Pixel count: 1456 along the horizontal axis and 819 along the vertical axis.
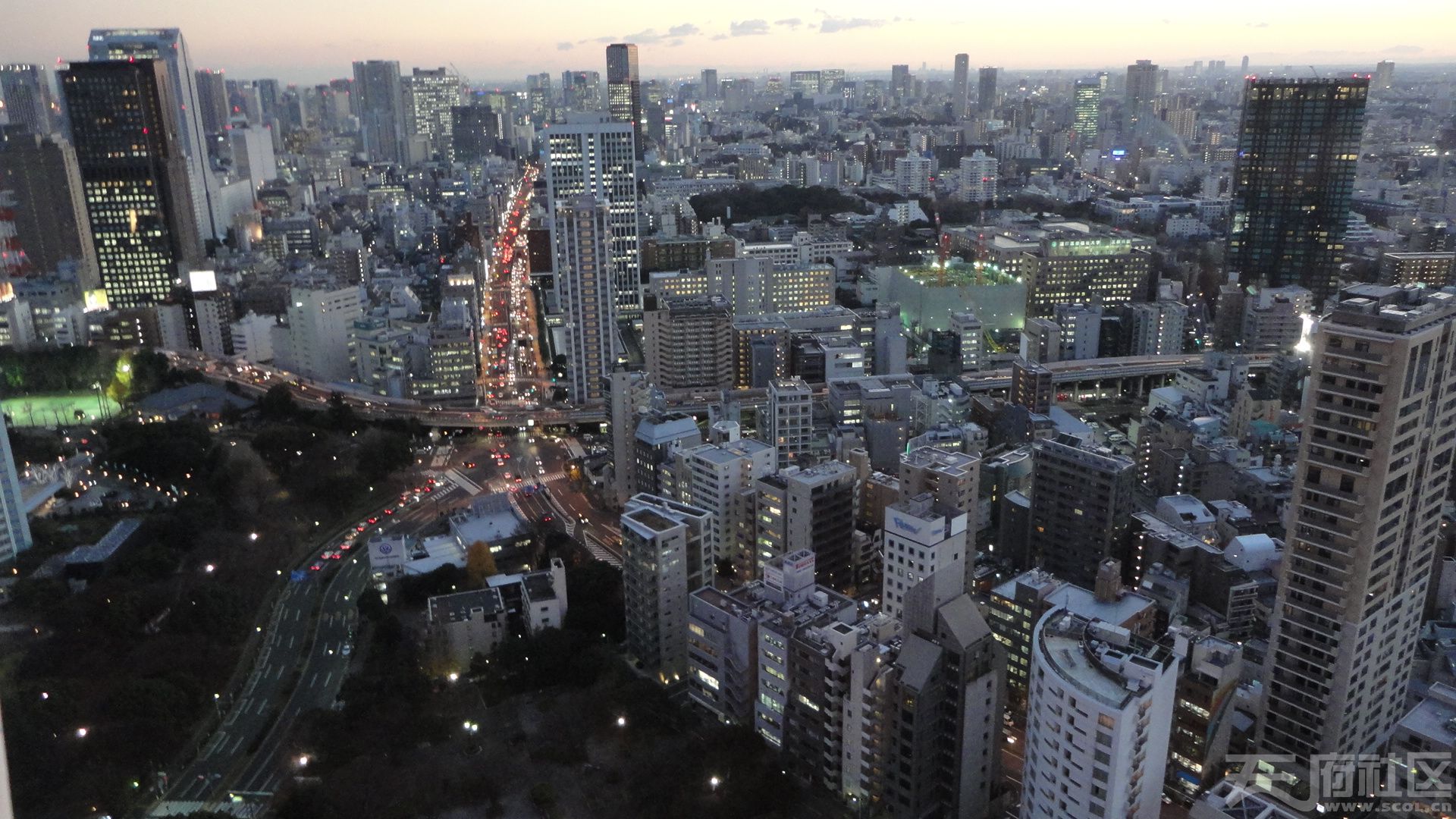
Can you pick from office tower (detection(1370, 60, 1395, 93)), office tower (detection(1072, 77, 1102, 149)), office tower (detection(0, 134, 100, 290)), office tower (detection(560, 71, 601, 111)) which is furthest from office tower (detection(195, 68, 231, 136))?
office tower (detection(1072, 77, 1102, 149))

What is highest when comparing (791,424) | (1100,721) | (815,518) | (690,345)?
(1100,721)

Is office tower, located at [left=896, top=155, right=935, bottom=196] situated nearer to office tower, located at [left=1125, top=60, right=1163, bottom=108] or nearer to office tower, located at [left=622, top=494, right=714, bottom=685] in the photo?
office tower, located at [left=1125, top=60, right=1163, bottom=108]

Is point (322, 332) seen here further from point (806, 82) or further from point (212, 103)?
point (806, 82)

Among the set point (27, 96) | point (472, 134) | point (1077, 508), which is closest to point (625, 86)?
point (472, 134)

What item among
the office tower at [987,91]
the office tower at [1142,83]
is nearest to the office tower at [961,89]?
the office tower at [987,91]

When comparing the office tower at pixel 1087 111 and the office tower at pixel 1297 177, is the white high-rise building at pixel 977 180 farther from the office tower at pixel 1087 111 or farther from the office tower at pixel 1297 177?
the office tower at pixel 1087 111

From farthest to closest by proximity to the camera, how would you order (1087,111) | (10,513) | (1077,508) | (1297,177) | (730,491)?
1. (1087,111)
2. (1297,177)
3. (730,491)
4. (10,513)
5. (1077,508)
